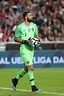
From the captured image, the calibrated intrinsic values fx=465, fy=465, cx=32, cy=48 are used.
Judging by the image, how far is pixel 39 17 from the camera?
26.3 metres

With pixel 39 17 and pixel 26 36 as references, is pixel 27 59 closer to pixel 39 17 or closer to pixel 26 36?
pixel 26 36

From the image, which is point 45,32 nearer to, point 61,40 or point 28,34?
point 61,40

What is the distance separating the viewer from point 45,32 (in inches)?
978

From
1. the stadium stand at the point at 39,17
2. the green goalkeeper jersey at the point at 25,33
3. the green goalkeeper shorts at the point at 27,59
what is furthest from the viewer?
the stadium stand at the point at 39,17

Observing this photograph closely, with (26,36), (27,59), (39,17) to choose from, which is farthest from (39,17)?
(27,59)

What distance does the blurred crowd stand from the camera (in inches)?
980

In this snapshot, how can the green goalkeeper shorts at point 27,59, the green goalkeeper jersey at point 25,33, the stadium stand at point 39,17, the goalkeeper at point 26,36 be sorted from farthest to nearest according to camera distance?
the stadium stand at point 39,17, the green goalkeeper jersey at point 25,33, the goalkeeper at point 26,36, the green goalkeeper shorts at point 27,59

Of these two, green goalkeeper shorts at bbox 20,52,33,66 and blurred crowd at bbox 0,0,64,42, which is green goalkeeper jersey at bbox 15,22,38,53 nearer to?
green goalkeeper shorts at bbox 20,52,33,66

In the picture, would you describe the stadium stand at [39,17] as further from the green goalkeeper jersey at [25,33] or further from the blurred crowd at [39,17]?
the green goalkeeper jersey at [25,33]

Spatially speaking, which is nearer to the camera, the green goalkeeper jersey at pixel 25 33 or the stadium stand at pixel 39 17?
the green goalkeeper jersey at pixel 25 33

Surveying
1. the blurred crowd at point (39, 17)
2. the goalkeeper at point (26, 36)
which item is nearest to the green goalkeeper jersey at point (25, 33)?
the goalkeeper at point (26, 36)

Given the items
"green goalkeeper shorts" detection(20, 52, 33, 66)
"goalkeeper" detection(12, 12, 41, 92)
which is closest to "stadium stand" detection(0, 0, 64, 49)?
"goalkeeper" detection(12, 12, 41, 92)

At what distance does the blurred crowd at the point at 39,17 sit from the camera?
24.9 metres

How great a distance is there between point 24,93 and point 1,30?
1218cm
